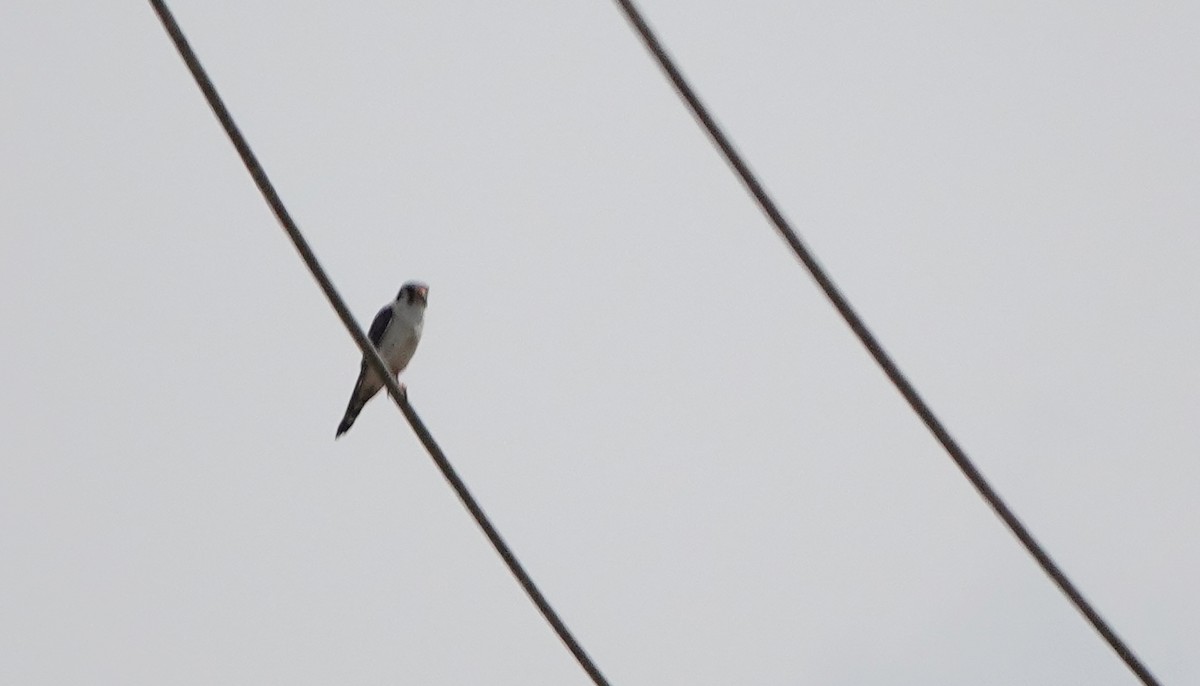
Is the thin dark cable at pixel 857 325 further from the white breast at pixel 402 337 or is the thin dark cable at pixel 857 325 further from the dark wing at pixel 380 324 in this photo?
the dark wing at pixel 380 324

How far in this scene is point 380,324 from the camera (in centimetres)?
1154

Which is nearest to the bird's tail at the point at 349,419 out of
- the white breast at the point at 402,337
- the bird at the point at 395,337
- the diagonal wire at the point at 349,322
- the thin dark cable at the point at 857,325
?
→ the bird at the point at 395,337

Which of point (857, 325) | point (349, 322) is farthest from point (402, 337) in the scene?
point (857, 325)

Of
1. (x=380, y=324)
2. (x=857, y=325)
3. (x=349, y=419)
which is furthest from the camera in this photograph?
(x=380, y=324)

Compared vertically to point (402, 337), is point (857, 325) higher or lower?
lower

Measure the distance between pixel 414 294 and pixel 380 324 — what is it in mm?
427

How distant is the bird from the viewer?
10945mm

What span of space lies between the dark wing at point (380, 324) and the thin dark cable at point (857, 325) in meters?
8.45

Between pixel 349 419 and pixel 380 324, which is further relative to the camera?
pixel 380 324

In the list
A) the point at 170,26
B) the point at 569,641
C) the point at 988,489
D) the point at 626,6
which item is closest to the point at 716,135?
the point at 626,6

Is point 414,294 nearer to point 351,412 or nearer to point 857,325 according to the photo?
point 351,412

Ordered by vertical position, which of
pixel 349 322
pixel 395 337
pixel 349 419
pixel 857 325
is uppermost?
pixel 395 337

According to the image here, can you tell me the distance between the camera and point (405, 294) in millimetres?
11484

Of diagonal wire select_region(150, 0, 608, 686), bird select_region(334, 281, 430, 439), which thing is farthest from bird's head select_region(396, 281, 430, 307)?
diagonal wire select_region(150, 0, 608, 686)
